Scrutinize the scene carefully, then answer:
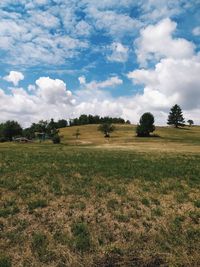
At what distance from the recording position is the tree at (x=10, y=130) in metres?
151

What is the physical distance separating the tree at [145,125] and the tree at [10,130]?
2154 inches

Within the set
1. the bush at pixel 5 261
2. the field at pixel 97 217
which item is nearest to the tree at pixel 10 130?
the field at pixel 97 217

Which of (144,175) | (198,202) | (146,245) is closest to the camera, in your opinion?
(146,245)

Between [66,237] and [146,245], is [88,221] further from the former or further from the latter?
[146,245]

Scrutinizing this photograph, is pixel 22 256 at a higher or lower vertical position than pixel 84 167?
lower

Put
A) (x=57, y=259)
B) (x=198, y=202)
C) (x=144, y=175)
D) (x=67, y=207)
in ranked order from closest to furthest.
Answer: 1. (x=57, y=259)
2. (x=67, y=207)
3. (x=198, y=202)
4. (x=144, y=175)

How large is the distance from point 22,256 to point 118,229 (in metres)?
4.65

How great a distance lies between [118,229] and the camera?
15.8 m

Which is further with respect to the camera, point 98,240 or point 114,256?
point 98,240

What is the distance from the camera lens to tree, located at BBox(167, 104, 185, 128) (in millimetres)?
184375

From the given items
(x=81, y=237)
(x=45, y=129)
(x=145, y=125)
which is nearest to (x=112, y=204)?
(x=81, y=237)

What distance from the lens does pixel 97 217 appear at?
16.9 m

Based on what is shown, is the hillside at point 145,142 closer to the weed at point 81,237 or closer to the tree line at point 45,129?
the tree line at point 45,129

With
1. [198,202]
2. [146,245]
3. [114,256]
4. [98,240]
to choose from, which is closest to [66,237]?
[98,240]
